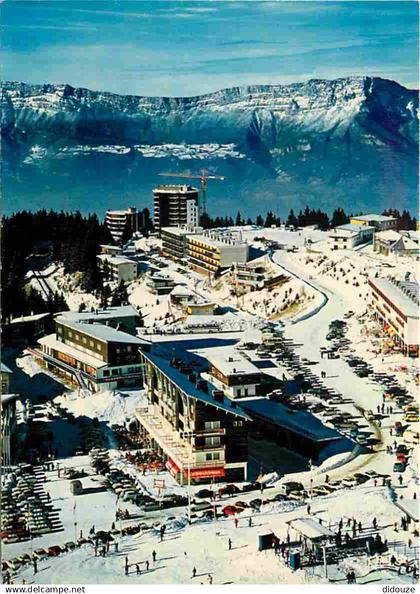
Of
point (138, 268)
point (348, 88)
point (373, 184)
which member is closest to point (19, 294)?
point (138, 268)

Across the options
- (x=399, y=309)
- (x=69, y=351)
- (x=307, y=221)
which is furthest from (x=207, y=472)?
(x=307, y=221)

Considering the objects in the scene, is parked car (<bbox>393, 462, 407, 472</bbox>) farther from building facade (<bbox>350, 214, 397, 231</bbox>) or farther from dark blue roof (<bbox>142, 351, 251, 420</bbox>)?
building facade (<bbox>350, 214, 397, 231</bbox>)

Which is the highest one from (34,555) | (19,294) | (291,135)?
(291,135)

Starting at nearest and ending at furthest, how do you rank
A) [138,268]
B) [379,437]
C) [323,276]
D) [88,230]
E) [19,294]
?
1. [379,437]
2. [19,294]
3. [323,276]
4. [138,268]
5. [88,230]

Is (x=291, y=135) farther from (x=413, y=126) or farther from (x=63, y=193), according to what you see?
(x=413, y=126)

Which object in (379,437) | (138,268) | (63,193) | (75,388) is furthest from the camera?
(63,193)

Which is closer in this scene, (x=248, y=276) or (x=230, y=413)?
(x=230, y=413)
